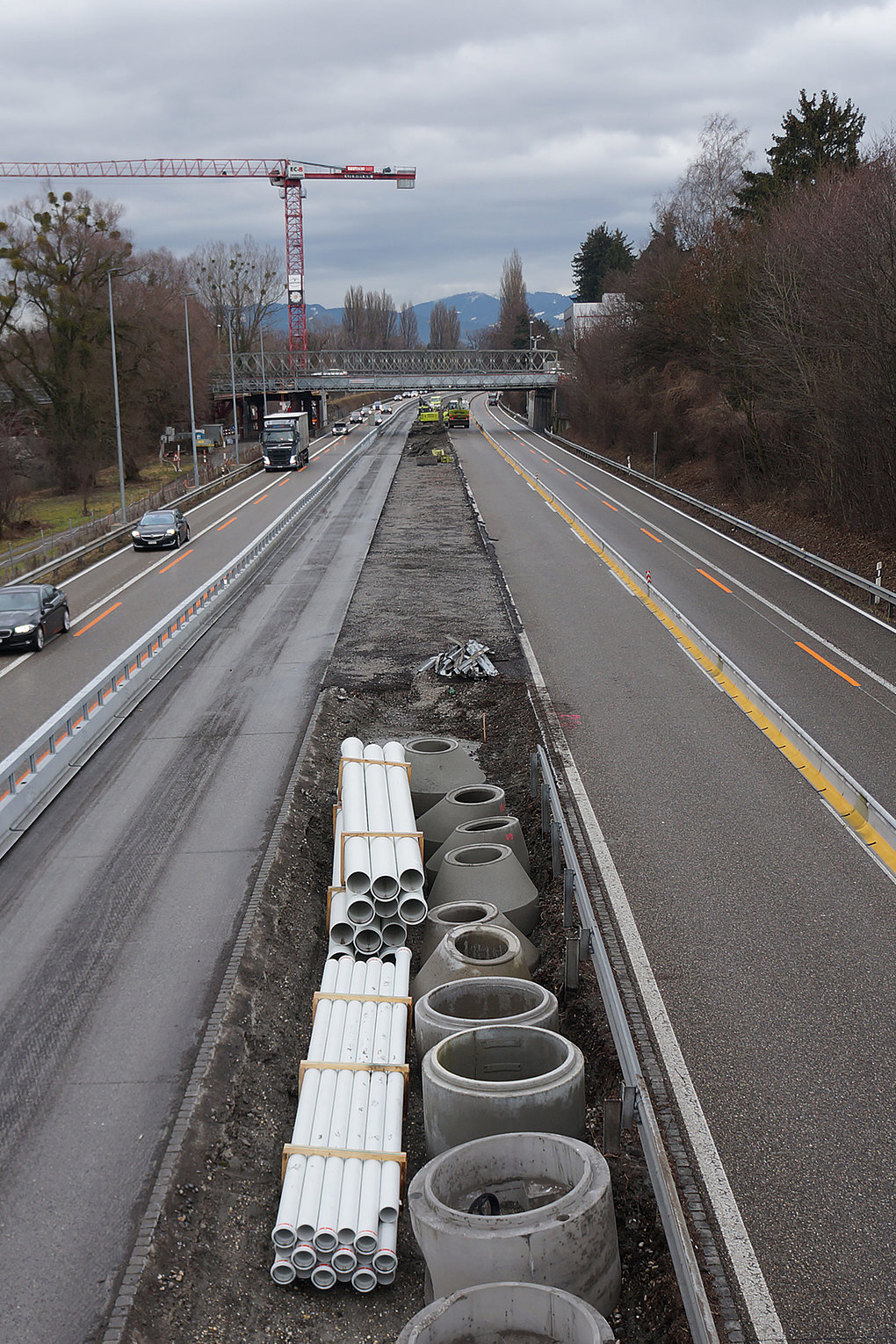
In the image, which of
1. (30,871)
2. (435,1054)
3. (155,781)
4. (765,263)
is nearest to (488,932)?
(435,1054)

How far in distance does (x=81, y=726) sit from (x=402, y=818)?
22.9 ft

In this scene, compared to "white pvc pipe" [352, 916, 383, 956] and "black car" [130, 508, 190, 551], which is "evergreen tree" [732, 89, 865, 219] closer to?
"black car" [130, 508, 190, 551]

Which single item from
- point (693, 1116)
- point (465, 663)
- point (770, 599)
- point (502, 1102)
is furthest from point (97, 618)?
point (693, 1116)

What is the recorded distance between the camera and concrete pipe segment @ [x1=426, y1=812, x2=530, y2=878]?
12680mm

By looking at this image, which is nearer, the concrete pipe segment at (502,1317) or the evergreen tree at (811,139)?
the concrete pipe segment at (502,1317)

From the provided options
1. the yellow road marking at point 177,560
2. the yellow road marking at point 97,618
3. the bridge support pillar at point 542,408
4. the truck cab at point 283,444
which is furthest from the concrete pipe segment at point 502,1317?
the bridge support pillar at point 542,408

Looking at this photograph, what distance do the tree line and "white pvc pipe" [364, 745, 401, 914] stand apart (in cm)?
1844

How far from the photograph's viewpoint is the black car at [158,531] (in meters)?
37.2

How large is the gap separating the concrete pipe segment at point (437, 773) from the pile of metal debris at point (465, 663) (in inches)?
197

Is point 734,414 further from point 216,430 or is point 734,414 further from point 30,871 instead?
point 216,430

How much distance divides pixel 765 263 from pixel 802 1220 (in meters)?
31.6

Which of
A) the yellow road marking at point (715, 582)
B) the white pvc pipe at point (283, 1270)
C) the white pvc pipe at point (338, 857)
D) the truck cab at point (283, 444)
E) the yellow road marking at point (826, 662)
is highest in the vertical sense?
the truck cab at point (283, 444)

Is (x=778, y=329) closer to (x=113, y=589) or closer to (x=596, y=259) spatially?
(x=113, y=589)

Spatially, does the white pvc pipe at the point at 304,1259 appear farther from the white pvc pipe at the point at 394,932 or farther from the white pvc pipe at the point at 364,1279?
the white pvc pipe at the point at 394,932
